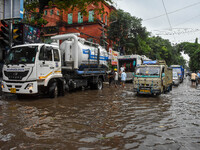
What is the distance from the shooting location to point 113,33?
30062mm

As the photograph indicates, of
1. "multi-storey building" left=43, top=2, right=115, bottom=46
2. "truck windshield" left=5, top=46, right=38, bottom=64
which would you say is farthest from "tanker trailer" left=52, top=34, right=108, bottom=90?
"multi-storey building" left=43, top=2, right=115, bottom=46

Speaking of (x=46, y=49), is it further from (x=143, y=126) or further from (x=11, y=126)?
(x=143, y=126)

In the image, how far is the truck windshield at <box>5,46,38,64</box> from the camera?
28.6 ft

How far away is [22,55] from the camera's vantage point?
29.2 ft

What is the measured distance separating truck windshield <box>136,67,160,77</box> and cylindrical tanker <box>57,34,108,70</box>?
12.1 ft

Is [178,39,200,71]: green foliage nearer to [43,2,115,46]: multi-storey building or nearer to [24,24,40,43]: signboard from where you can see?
[43,2,115,46]: multi-storey building

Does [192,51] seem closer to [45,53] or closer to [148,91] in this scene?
[148,91]

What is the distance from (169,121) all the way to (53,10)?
29.5 metres

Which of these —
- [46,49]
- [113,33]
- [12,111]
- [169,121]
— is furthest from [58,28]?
[169,121]

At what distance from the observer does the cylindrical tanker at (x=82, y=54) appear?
38.1 ft

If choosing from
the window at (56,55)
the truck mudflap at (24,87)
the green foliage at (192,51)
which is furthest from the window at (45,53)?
the green foliage at (192,51)

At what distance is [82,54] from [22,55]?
446cm

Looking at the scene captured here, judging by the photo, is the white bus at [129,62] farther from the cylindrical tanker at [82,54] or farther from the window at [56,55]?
the window at [56,55]

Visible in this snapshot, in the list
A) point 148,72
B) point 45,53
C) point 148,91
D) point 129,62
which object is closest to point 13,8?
point 45,53
